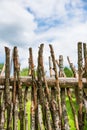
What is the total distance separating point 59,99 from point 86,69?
2.12 ft

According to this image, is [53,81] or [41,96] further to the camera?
[53,81]

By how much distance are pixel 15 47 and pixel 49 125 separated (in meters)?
1.30

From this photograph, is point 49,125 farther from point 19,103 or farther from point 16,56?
point 16,56

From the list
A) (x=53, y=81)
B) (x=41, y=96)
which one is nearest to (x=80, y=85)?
(x=53, y=81)

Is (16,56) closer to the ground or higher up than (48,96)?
higher up

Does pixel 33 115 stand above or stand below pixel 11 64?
below

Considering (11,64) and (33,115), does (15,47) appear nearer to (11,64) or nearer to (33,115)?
(11,64)

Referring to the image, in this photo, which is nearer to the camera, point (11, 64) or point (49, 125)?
point (49, 125)

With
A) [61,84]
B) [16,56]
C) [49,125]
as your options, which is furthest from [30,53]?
[49,125]

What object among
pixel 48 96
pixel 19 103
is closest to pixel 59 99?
pixel 48 96

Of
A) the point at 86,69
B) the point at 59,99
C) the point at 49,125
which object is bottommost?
the point at 49,125

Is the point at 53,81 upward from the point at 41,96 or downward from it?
upward

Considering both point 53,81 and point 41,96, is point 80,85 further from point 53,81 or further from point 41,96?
point 41,96

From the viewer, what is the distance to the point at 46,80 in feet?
20.0
